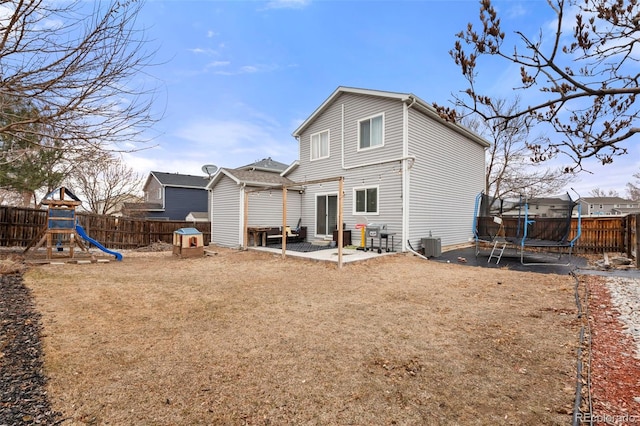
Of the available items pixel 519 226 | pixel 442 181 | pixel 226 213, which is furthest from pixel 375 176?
pixel 226 213

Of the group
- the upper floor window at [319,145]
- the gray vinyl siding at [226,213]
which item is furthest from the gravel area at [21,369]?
the upper floor window at [319,145]

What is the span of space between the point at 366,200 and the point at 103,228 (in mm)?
11530

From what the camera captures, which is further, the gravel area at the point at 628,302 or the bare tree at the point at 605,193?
the bare tree at the point at 605,193

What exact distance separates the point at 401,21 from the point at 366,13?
4.08ft

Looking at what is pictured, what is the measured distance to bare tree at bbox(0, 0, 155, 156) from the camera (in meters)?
2.93

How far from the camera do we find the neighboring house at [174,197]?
24.7 meters

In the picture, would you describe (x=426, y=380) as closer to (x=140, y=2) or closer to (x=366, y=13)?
(x=140, y=2)

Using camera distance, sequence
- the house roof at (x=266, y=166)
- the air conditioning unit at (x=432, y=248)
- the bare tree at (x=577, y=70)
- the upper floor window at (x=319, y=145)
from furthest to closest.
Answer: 1. the house roof at (x=266, y=166)
2. the upper floor window at (x=319, y=145)
3. the air conditioning unit at (x=432, y=248)
4. the bare tree at (x=577, y=70)

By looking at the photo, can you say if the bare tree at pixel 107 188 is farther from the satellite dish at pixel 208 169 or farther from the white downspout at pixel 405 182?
the white downspout at pixel 405 182

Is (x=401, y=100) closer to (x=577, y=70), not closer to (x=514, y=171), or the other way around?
(x=577, y=70)

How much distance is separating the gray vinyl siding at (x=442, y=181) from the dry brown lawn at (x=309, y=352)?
5.06 meters

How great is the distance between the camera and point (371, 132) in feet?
37.3

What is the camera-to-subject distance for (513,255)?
9.88m

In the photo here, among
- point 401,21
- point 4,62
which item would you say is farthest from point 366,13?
point 4,62
